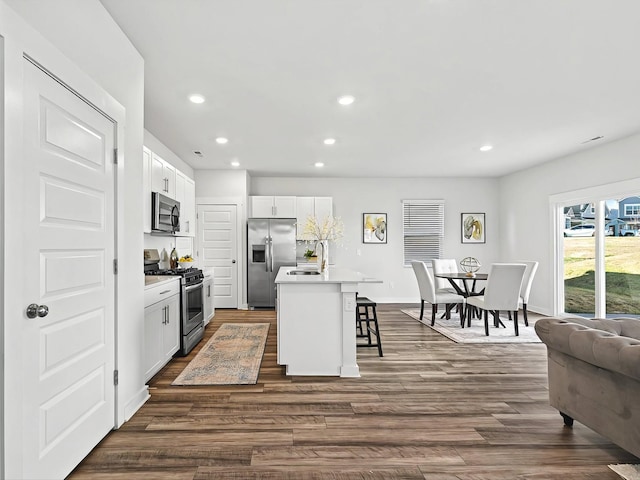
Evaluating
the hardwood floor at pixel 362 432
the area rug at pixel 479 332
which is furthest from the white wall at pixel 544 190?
the hardwood floor at pixel 362 432

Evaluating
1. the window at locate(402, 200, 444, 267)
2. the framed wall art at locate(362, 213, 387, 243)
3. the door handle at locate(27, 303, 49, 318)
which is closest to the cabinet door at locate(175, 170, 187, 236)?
the framed wall art at locate(362, 213, 387, 243)

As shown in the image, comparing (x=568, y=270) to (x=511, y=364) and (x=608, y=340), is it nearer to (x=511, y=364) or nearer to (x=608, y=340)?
(x=511, y=364)

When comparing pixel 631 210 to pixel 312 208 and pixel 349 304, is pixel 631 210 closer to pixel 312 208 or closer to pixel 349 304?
pixel 349 304

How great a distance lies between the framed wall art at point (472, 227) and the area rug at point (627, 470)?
6.26 meters

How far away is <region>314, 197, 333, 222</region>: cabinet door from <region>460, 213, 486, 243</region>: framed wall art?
290 centimetres

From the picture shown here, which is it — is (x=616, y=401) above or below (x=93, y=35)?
below

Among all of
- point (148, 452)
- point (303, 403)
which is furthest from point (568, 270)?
point (148, 452)

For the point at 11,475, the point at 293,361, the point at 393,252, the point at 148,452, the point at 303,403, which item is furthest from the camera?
the point at 393,252

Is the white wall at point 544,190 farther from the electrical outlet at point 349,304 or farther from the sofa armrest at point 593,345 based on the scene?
the electrical outlet at point 349,304

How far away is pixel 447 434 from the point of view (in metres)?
2.35

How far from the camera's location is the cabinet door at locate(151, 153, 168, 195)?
4402mm

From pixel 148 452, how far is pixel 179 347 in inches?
76.3

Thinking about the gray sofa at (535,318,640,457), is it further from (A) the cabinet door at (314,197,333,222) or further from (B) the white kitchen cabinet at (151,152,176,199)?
(A) the cabinet door at (314,197,333,222)

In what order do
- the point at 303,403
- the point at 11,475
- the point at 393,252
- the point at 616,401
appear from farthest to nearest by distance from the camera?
the point at 393,252, the point at 303,403, the point at 616,401, the point at 11,475
